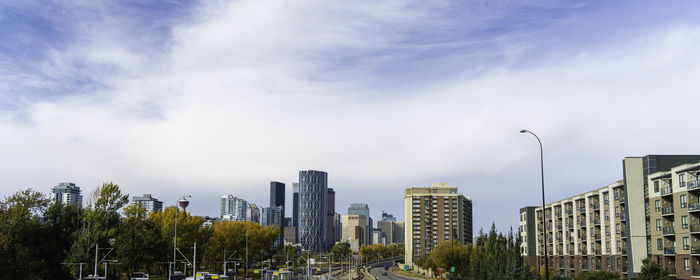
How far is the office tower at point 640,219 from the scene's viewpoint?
72438 millimetres

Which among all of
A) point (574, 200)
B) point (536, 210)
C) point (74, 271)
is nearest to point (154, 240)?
point (74, 271)

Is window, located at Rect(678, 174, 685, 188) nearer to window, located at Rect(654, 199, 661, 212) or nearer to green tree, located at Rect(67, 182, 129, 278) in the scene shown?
window, located at Rect(654, 199, 661, 212)

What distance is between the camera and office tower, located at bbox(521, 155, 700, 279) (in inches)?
2852

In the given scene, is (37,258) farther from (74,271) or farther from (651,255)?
(651,255)

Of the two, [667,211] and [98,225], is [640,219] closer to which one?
[667,211]

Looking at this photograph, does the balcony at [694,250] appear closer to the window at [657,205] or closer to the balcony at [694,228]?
the balcony at [694,228]

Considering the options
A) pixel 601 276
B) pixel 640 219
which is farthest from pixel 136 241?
pixel 640 219

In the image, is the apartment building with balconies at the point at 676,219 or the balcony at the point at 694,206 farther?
the apartment building with balconies at the point at 676,219

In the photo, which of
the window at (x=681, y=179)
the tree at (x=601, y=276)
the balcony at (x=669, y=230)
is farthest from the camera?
the balcony at (x=669, y=230)

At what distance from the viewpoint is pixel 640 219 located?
81.5 m

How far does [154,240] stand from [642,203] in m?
68.9

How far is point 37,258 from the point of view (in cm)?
6588

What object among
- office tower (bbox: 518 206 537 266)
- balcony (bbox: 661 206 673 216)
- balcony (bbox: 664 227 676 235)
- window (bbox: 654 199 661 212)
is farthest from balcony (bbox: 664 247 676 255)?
office tower (bbox: 518 206 537 266)

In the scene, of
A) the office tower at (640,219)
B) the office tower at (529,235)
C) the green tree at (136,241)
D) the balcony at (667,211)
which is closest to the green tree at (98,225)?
the green tree at (136,241)
